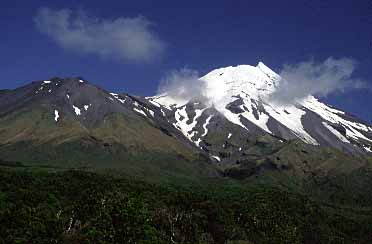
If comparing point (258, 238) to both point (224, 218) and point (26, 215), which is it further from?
point (26, 215)

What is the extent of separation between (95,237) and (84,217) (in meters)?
23.7

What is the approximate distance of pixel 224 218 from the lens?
642 feet

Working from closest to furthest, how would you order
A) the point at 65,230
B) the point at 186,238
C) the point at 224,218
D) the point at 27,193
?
the point at 65,230
the point at 186,238
the point at 27,193
the point at 224,218

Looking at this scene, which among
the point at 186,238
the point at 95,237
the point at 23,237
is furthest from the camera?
the point at 186,238

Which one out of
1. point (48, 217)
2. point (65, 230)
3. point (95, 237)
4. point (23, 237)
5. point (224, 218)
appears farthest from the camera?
point (224, 218)

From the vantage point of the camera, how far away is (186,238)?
163625mm

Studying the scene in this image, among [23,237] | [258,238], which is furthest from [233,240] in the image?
[23,237]

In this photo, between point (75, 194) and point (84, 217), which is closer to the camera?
point (84, 217)

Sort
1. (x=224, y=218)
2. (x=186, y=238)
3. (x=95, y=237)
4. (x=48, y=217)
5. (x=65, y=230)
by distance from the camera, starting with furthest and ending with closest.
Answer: (x=224, y=218) → (x=186, y=238) → (x=65, y=230) → (x=48, y=217) → (x=95, y=237)

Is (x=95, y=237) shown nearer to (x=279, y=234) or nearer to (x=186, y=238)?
(x=186, y=238)

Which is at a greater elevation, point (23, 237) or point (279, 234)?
point (279, 234)

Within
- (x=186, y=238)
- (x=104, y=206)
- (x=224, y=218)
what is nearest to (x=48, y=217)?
(x=104, y=206)

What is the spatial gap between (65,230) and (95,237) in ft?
65.6

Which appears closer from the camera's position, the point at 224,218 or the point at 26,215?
the point at 26,215
